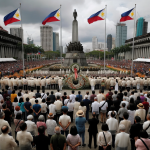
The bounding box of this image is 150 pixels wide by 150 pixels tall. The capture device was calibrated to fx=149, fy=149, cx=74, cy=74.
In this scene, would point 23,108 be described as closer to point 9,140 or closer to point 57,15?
point 9,140

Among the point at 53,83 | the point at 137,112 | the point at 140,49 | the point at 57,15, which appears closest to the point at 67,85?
the point at 53,83

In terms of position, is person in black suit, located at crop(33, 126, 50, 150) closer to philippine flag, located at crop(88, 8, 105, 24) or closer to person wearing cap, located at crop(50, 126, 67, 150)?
person wearing cap, located at crop(50, 126, 67, 150)

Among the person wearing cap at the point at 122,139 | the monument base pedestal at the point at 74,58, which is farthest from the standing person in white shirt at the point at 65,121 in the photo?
the monument base pedestal at the point at 74,58

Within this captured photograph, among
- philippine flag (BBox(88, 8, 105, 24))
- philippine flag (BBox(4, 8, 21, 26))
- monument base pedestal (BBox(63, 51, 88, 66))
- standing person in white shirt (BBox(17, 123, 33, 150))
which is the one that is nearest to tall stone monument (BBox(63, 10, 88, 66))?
monument base pedestal (BBox(63, 51, 88, 66))

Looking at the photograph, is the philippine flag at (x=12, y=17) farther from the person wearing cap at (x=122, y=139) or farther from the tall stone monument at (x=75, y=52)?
the person wearing cap at (x=122, y=139)

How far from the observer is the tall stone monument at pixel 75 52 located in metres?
40.0

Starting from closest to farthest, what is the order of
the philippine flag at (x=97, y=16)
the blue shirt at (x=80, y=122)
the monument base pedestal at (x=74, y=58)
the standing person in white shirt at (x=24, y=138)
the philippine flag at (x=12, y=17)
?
the standing person in white shirt at (x=24, y=138), the blue shirt at (x=80, y=122), the philippine flag at (x=12, y=17), the philippine flag at (x=97, y=16), the monument base pedestal at (x=74, y=58)

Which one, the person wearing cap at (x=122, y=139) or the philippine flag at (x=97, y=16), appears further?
the philippine flag at (x=97, y=16)

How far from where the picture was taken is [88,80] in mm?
18016

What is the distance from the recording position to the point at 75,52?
4047 centimetres

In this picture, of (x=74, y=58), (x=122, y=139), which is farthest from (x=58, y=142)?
(x=74, y=58)

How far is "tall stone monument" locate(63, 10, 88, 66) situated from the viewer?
39991 mm

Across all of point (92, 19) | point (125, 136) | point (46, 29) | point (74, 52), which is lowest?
point (125, 136)

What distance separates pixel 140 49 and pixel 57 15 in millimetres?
73154
